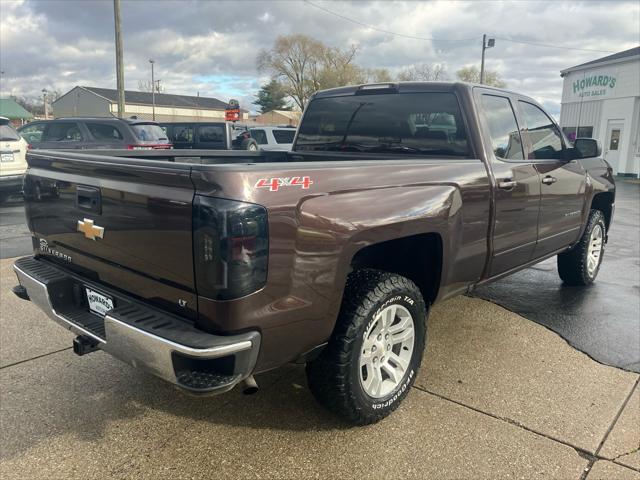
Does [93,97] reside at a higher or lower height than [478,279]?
higher

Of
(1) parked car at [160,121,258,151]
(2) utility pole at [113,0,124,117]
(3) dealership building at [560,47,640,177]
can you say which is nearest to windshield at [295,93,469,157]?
(1) parked car at [160,121,258,151]

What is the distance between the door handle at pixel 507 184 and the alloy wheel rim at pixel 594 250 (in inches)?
89.2

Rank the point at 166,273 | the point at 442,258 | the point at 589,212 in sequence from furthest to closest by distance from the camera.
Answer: the point at 589,212, the point at 442,258, the point at 166,273

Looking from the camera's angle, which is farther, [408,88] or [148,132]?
[148,132]

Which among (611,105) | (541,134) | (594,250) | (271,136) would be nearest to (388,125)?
(541,134)

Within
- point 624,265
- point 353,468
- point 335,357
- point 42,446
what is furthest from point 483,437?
point 624,265

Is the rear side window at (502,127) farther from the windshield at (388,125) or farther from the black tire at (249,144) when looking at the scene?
the black tire at (249,144)

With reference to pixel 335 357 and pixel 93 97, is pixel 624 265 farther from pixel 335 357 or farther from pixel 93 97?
pixel 93 97

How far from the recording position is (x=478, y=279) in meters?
3.67

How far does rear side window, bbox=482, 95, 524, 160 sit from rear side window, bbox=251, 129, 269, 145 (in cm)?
1309

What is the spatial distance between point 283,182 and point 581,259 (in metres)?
4.34

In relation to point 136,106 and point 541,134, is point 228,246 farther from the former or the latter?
point 136,106

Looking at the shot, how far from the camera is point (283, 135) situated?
1695 centimetres

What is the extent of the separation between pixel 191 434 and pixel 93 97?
8070 centimetres
